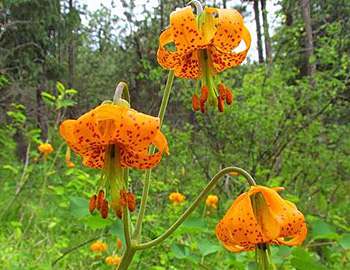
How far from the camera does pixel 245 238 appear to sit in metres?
0.80

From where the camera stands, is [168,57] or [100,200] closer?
[100,200]

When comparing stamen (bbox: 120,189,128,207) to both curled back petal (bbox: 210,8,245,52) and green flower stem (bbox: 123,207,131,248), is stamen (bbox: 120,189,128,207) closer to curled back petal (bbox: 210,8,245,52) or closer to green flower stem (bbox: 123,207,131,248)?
green flower stem (bbox: 123,207,131,248)

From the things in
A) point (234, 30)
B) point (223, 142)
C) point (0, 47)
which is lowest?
point (223, 142)

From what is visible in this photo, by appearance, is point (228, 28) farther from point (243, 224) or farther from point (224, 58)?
point (243, 224)

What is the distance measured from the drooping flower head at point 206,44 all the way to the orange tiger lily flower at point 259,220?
22 cm

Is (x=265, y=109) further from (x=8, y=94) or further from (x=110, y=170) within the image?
(x=110, y=170)

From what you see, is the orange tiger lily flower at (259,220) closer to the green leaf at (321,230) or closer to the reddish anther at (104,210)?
the reddish anther at (104,210)

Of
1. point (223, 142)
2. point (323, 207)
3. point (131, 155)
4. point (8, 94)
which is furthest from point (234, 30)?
point (323, 207)

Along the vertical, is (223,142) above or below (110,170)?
below

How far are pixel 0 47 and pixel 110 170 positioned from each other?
0.91 m

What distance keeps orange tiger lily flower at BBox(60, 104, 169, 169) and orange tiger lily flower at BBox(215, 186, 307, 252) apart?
20 cm

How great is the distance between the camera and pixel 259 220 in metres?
0.81

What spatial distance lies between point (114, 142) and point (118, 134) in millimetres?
78

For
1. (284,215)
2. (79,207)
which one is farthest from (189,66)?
(79,207)
